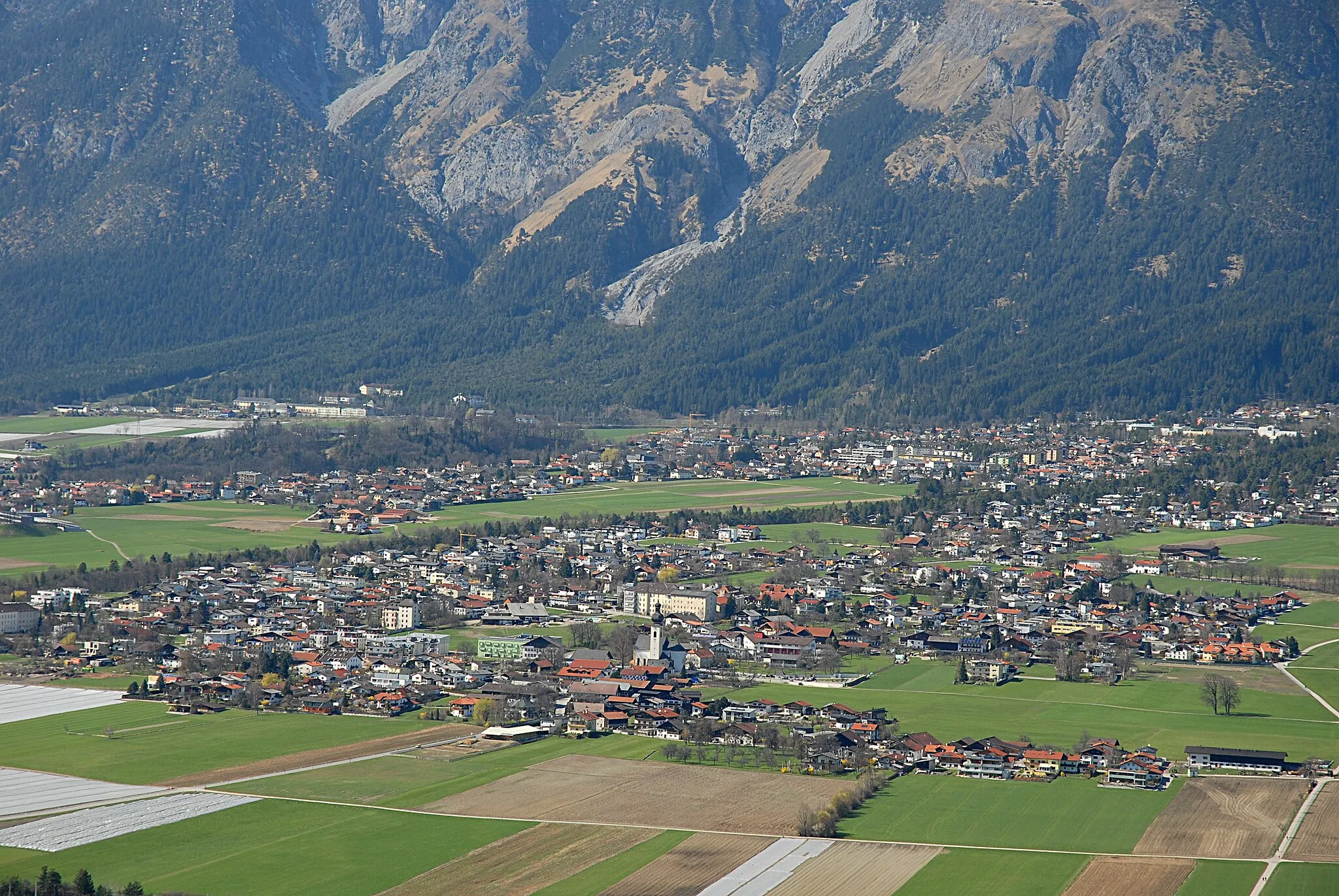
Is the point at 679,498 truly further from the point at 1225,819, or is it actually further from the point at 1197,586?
the point at 1225,819

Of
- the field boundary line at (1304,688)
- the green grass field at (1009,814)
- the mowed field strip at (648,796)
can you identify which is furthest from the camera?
the field boundary line at (1304,688)

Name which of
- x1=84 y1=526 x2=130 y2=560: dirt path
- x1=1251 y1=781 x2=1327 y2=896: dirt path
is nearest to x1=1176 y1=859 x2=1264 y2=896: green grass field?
x1=1251 y1=781 x2=1327 y2=896: dirt path

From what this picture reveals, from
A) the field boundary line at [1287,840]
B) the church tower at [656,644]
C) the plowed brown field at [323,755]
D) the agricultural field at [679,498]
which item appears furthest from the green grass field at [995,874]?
the agricultural field at [679,498]

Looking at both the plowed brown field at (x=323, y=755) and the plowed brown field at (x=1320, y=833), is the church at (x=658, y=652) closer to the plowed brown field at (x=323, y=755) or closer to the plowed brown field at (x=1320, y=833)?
the plowed brown field at (x=323, y=755)

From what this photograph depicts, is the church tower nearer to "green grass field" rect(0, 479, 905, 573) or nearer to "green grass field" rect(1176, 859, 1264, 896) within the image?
"green grass field" rect(1176, 859, 1264, 896)

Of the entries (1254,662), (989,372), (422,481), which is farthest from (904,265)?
(1254,662)

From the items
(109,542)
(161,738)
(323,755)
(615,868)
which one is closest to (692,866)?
(615,868)
